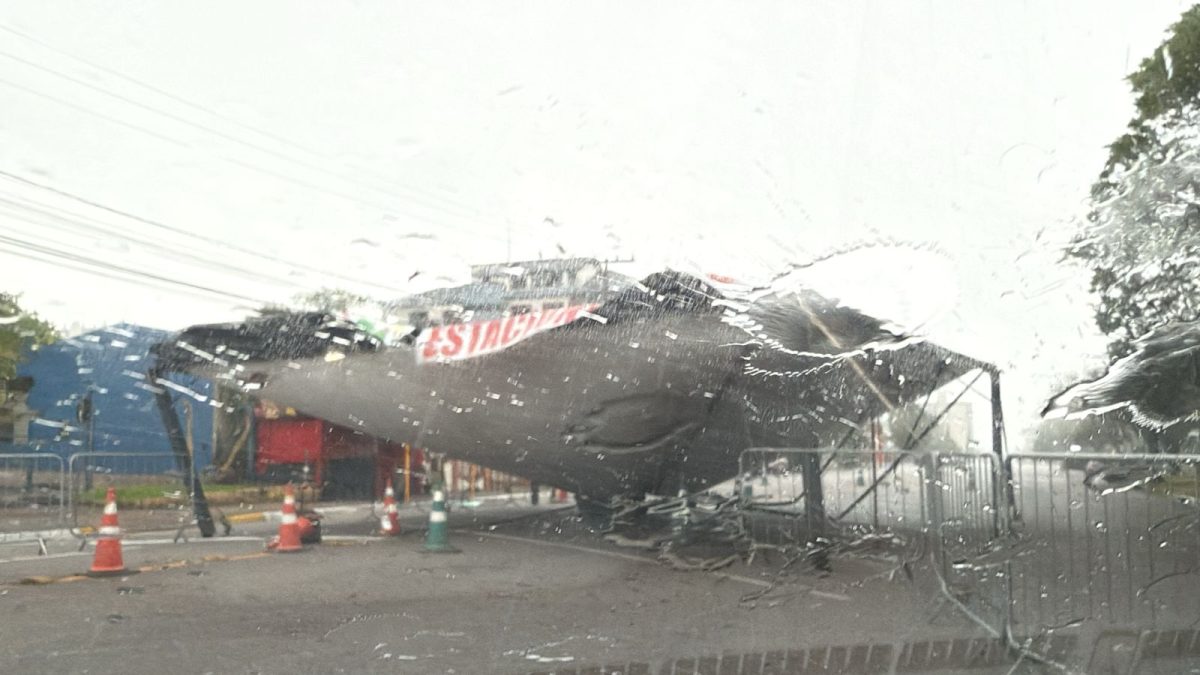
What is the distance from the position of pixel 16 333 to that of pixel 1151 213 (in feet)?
17.4

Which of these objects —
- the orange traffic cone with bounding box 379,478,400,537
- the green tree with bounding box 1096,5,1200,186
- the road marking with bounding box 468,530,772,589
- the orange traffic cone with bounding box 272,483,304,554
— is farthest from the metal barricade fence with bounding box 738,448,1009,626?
the orange traffic cone with bounding box 272,483,304,554

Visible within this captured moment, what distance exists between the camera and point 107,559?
4992mm

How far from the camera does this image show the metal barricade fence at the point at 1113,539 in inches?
Result: 167

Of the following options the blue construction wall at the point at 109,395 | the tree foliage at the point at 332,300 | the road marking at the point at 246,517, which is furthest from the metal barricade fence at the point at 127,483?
the tree foliage at the point at 332,300

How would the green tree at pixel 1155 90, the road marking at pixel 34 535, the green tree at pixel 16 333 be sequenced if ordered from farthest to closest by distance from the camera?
the green tree at pixel 1155 90 < the road marking at pixel 34 535 < the green tree at pixel 16 333

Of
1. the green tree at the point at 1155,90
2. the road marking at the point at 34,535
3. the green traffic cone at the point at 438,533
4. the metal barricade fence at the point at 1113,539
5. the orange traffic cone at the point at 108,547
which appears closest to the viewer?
the metal barricade fence at the point at 1113,539

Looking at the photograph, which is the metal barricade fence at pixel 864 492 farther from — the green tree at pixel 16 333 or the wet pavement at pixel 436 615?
→ the green tree at pixel 16 333

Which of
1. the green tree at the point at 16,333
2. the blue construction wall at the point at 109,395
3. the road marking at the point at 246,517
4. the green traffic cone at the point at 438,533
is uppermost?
the green tree at the point at 16,333

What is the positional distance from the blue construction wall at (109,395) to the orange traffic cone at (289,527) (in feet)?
1.57

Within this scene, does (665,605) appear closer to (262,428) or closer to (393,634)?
(393,634)

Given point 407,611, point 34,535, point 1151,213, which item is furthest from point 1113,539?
point 34,535

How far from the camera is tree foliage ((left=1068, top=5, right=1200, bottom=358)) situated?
5.33 meters

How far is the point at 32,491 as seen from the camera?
4535mm

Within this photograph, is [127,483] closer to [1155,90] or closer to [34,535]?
[34,535]
